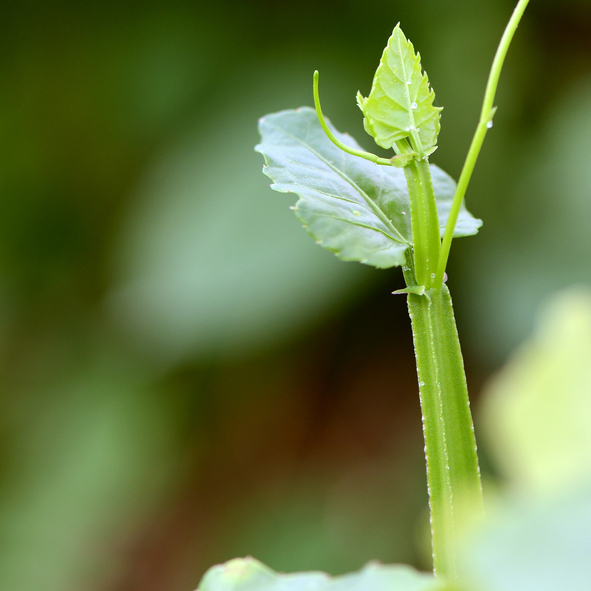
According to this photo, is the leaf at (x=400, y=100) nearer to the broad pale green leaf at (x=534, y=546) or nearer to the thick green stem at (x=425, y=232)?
the thick green stem at (x=425, y=232)

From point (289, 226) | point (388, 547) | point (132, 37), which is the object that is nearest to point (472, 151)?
point (289, 226)

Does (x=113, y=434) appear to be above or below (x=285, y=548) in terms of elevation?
above

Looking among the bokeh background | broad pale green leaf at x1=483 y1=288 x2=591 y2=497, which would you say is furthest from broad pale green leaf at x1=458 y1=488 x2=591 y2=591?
the bokeh background

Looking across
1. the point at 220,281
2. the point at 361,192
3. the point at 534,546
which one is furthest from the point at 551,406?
the point at 220,281

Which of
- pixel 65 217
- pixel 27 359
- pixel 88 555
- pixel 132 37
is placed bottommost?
pixel 88 555

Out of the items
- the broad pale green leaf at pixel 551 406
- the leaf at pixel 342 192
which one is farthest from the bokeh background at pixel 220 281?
the broad pale green leaf at pixel 551 406

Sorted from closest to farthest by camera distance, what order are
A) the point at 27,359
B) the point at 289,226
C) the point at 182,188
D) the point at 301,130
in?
the point at 301,130, the point at 289,226, the point at 182,188, the point at 27,359

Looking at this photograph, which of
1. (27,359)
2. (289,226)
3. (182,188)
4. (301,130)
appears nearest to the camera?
(301,130)

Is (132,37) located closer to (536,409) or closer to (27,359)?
(27,359)

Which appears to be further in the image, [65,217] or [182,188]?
[65,217]
